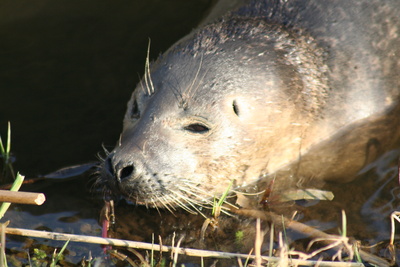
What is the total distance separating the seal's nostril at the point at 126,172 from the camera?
395 centimetres

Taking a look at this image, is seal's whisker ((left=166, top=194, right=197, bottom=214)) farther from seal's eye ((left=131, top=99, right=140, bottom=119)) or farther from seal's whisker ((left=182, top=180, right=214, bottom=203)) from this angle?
seal's eye ((left=131, top=99, right=140, bottom=119))

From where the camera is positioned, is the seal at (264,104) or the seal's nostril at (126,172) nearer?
the seal's nostril at (126,172)

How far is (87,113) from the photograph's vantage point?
5352mm

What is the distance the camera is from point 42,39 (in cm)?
622

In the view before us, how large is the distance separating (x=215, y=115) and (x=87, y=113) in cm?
150

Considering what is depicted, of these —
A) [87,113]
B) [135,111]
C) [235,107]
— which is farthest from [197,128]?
[87,113]

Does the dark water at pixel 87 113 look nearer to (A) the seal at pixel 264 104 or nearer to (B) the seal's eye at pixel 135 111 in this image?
(A) the seal at pixel 264 104

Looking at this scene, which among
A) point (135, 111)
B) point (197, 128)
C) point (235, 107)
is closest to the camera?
point (197, 128)

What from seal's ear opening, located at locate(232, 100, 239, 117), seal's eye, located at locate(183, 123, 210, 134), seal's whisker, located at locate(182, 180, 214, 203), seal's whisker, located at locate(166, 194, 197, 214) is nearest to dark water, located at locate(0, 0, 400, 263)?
seal's whisker, located at locate(166, 194, 197, 214)

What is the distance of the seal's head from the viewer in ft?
13.3

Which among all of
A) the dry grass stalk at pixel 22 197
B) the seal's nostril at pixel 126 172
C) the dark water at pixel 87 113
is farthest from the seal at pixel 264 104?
the dry grass stalk at pixel 22 197

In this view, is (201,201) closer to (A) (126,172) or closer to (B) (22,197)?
(A) (126,172)

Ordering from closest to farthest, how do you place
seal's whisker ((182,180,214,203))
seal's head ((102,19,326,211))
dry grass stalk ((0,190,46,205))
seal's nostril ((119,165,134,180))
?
dry grass stalk ((0,190,46,205))
seal's nostril ((119,165,134,180))
seal's head ((102,19,326,211))
seal's whisker ((182,180,214,203))

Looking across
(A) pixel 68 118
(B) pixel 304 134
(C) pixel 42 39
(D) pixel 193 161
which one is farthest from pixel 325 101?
(C) pixel 42 39
